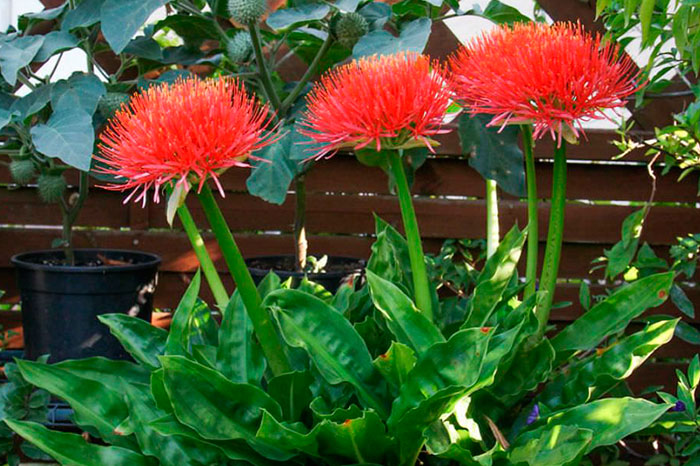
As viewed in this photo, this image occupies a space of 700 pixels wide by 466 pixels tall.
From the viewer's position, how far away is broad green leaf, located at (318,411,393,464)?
790mm

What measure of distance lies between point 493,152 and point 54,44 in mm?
869

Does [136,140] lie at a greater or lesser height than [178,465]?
greater

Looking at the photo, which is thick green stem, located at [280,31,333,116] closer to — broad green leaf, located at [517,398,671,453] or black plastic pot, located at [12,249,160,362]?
black plastic pot, located at [12,249,160,362]

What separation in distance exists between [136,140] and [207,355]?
1.44 feet

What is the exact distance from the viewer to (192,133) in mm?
688

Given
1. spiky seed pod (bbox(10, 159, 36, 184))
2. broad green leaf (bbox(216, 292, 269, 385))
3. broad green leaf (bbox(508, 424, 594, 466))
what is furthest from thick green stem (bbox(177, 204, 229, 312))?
spiky seed pod (bbox(10, 159, 36, 184))

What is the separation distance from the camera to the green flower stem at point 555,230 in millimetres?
950

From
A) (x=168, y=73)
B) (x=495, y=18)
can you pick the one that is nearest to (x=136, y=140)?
(x=168, y=73)

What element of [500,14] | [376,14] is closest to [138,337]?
[376,14]

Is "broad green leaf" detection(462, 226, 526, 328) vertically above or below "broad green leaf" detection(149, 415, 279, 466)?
above

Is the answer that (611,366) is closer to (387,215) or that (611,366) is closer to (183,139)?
(183,139)

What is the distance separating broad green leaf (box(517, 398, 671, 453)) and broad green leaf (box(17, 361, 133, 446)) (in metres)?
0.58

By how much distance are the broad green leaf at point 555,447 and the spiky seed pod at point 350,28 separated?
81 centimetres

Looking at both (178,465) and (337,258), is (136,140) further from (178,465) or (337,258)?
(337,258)
